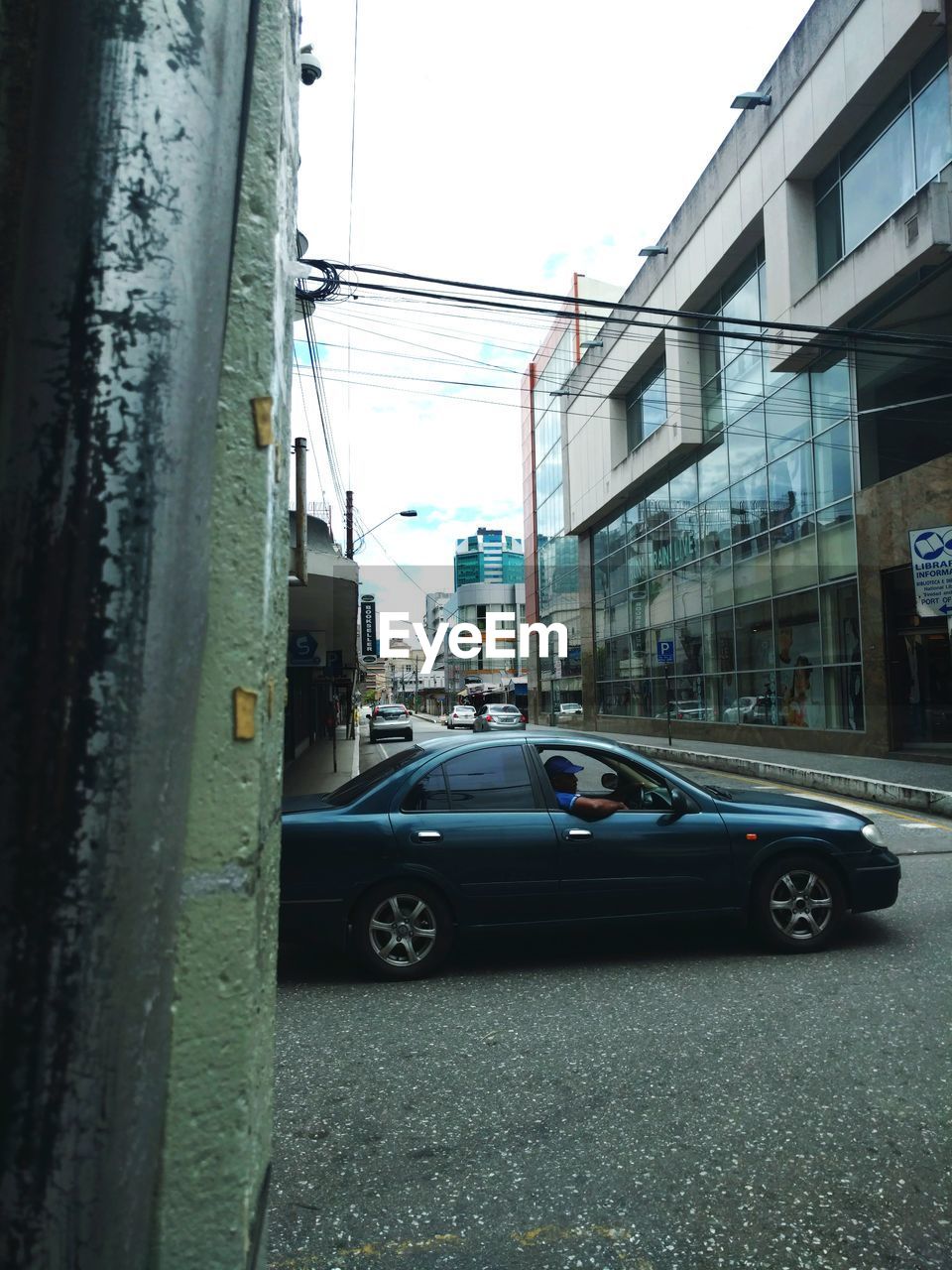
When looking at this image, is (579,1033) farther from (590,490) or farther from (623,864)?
(590,490)

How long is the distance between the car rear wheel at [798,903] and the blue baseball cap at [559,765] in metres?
1.44

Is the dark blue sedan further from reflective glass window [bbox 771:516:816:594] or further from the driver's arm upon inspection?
reflective glass window [bbox 771:516:816:594]

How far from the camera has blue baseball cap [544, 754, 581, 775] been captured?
20.8ft

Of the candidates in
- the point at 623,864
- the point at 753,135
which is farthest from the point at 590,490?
the point at 623,864

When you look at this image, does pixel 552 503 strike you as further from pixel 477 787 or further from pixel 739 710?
pixel 477 787

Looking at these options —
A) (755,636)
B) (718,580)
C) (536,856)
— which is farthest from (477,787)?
(718,580)

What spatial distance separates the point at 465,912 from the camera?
5.56 m

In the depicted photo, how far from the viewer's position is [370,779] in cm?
615

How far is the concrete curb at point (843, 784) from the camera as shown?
12.9m

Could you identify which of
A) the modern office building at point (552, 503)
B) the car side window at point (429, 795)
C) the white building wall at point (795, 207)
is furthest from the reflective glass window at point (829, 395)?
the modern office building at point (552, 503)

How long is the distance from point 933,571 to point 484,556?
153m

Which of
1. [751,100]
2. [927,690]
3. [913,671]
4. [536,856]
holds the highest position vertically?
[751,100]

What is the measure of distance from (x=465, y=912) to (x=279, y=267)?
15.4ft

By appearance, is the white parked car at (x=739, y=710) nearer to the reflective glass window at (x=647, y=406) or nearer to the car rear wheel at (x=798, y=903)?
the reflective glass window at (x=647, y=406)
